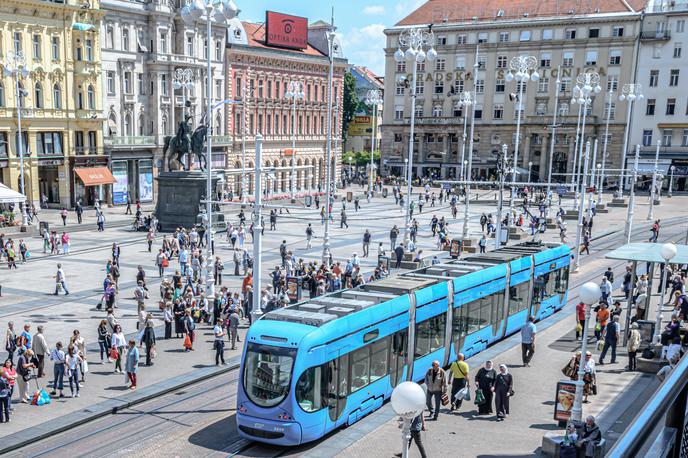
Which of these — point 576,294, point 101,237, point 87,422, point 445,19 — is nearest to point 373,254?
point 576,294

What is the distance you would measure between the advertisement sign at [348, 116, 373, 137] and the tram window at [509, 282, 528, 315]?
334 ft

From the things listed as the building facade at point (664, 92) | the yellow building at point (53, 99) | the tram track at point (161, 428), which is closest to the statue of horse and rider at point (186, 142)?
the yellow building at point (53, 99)

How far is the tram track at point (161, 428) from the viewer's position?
15.4 meters

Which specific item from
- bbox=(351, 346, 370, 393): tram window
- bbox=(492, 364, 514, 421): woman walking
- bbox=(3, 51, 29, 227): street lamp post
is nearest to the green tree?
bbox=(3, 51, 29, 227): street lamp post

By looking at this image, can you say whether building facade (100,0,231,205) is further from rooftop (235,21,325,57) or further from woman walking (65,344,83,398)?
woman walking (65,344,83,398)

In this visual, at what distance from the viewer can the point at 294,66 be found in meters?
82.2

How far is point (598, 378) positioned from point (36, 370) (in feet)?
53.9

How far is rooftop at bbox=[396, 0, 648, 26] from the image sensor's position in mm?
92938

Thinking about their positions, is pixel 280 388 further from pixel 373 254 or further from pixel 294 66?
pixel 294 66

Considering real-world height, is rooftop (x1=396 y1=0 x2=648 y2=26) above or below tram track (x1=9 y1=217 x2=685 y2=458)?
above

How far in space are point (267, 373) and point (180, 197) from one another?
121 ft

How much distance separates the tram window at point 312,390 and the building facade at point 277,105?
54.7 meters

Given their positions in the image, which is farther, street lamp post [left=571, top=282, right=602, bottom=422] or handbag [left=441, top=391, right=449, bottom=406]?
handbag [left=441, top=391, right=449, bottom=406]

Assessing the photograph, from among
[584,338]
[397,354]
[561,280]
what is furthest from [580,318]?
[584,338]
